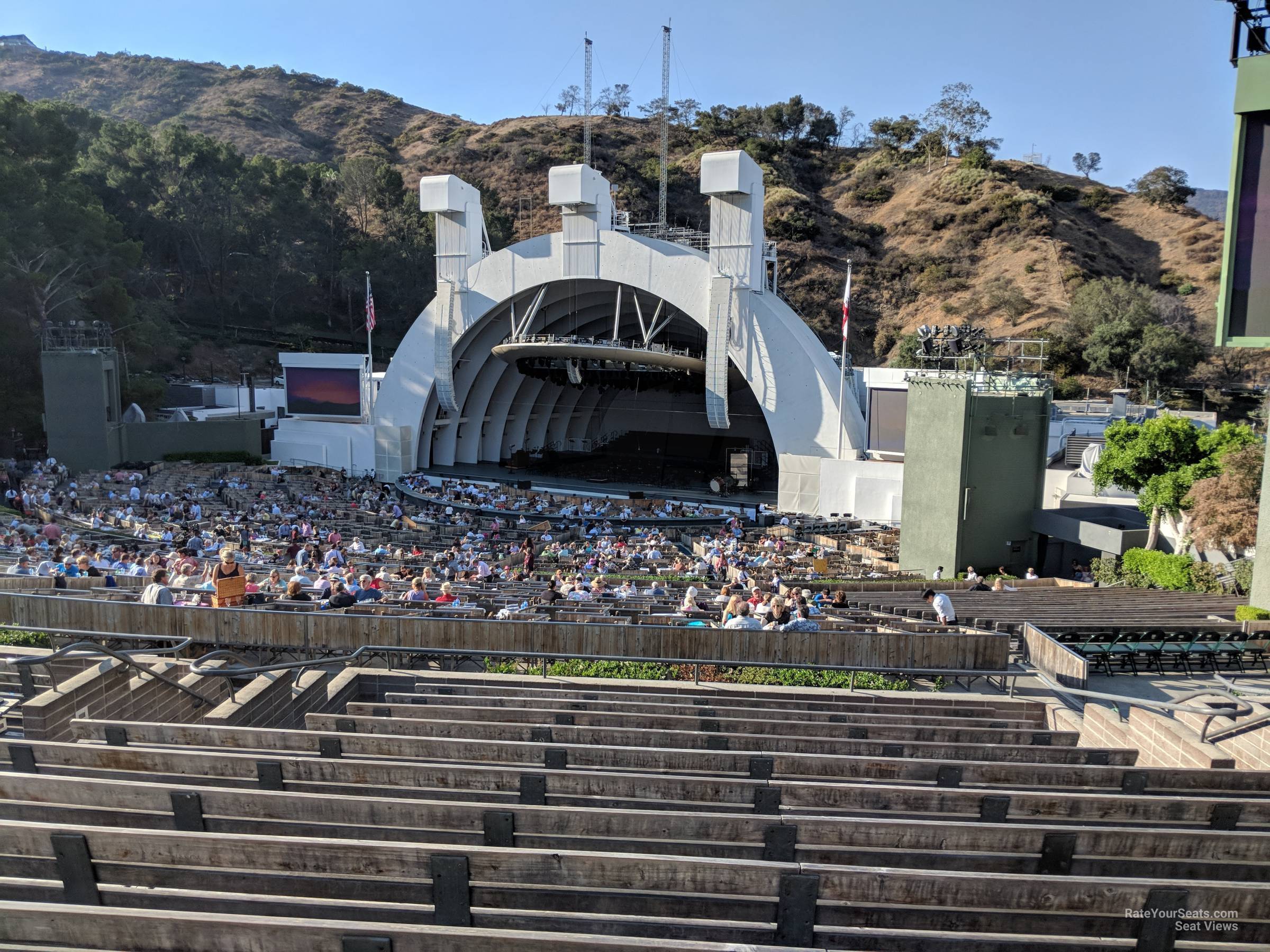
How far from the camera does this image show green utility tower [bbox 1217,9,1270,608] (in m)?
13.0

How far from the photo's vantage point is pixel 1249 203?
1316 cm

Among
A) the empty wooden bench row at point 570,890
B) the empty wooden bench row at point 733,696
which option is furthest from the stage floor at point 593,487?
the empty wooden bench row at point 570,890

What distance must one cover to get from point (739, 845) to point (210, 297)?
68646mm

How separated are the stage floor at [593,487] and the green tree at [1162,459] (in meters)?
13.3

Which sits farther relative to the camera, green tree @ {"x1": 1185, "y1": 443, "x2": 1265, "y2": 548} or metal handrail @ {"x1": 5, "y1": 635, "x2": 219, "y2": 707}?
green tree @ {"x1": 1185, "y1": 443, "x2": 1265, "y2": 548}

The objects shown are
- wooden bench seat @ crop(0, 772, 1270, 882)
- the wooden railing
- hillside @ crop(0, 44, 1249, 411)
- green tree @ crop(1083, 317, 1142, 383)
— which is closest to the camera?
wooden bench seat @ crop(0, 772, 1270, 882)

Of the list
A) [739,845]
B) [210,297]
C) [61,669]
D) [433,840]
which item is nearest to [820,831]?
[739,845]

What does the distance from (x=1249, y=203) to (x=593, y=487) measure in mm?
25894

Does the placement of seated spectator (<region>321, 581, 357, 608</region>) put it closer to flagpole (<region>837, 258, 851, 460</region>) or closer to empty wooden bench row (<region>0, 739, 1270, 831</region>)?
empty wooden bench row (<region>0, 739, 1270, 831</region>)

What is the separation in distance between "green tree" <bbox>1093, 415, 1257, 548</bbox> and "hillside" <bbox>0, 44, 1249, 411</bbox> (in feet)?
112

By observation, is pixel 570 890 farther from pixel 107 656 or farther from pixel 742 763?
pixel 107 656

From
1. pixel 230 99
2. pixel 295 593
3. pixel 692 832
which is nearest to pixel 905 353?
pixel 295 593

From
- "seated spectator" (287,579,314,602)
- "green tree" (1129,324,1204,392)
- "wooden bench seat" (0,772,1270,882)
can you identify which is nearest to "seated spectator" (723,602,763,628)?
"seated spectator" (287,579,314,602)

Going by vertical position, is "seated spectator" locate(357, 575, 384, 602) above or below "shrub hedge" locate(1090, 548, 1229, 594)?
above
